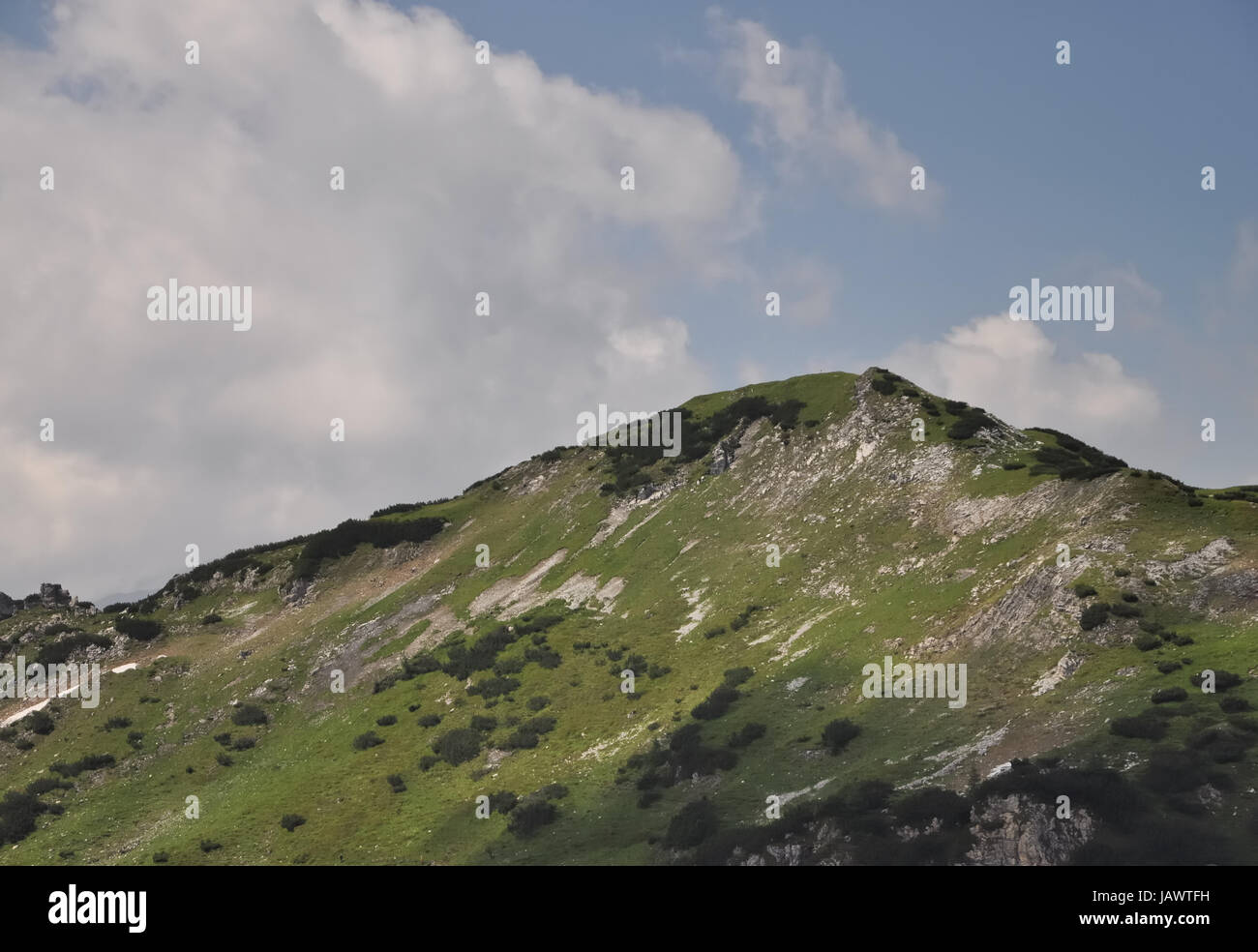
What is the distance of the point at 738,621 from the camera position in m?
70.4

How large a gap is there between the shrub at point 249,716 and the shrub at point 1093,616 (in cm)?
6809

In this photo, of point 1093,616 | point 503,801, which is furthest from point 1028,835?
point 503,801

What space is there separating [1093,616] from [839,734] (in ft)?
52.5

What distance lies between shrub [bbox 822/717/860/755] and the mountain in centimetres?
17

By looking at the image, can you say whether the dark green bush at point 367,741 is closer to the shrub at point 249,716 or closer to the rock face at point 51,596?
the shrub at point 249,716

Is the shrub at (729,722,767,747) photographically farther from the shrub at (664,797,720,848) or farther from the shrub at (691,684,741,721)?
the shrub at (664,797,720,848)

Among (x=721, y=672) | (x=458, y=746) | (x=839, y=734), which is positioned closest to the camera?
(x=839, y=734)

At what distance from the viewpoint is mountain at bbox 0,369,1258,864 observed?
40.8m

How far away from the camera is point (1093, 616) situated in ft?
162

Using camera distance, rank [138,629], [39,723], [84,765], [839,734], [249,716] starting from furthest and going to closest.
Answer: [138,629]
[249,716]
[39,723]
[84,765]
[839,734]

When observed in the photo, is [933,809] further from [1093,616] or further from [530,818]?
[530,818]

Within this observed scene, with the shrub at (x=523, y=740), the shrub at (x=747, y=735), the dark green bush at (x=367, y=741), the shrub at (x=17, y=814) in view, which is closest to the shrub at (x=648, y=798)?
the shrub at (x=747, y=735)
